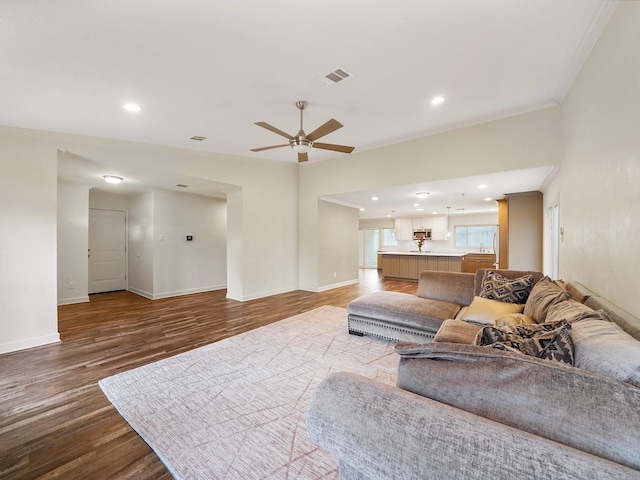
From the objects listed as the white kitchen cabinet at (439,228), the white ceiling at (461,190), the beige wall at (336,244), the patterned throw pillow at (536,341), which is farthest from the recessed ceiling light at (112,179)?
the white kitchen cabinet at (439,228)

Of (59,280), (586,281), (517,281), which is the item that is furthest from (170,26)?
(59,280)

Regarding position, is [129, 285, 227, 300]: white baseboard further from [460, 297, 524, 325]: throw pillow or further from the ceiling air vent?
[460, 297, 524, 325]: throw pillow

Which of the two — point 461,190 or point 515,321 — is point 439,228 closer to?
point 461,190

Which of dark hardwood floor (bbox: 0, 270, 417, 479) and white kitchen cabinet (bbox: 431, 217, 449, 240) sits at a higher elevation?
white kitchen cabinet (bbox: 431, 217, 449, 240)

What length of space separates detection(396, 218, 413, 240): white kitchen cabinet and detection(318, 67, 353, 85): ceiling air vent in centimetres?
815

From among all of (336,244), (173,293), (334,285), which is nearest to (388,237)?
(336,244)

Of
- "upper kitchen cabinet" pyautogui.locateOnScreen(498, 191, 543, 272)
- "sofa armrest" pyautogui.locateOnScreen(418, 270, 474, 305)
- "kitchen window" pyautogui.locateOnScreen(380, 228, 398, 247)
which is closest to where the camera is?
"sofa armrest" pyautogui.locateOnScreen(418, 270, 474, 305)

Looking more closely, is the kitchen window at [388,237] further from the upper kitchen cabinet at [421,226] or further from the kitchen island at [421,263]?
the kitchen island at [421,263]

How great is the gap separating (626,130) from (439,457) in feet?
7.50

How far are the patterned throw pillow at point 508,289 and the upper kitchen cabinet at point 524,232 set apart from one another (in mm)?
2835

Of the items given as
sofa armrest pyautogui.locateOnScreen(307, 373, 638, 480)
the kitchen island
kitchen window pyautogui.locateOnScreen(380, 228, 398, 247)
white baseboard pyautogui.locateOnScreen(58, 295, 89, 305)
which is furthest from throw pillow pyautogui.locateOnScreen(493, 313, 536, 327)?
kitchen window pyautogui.locateOnScreen(380, 228, 398, 247)

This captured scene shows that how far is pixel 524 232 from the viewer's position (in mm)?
5316

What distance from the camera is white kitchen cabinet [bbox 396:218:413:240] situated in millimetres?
10234

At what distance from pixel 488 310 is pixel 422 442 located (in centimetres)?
225
